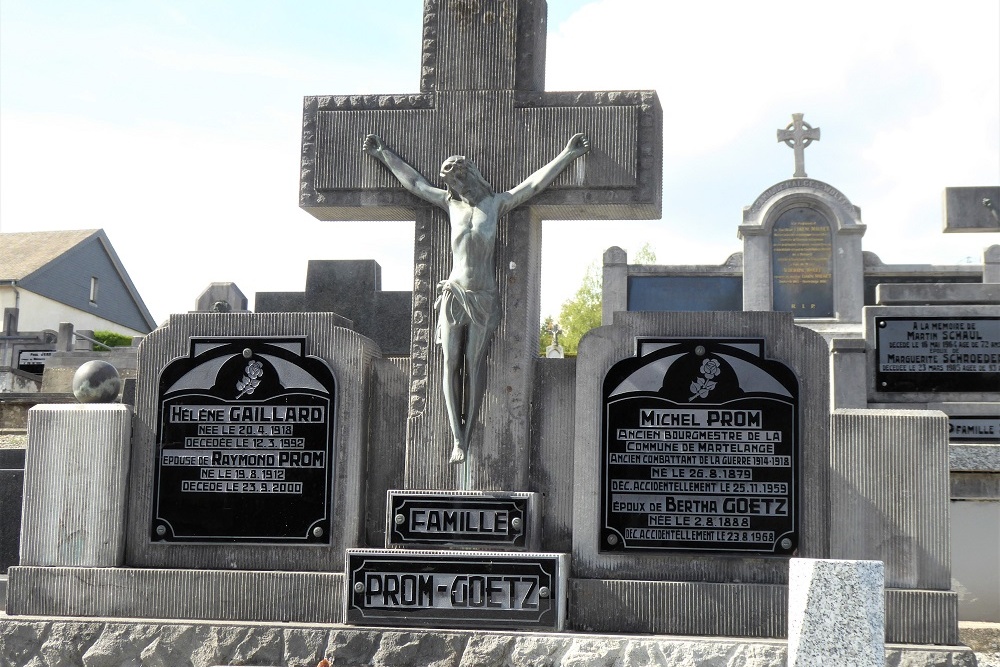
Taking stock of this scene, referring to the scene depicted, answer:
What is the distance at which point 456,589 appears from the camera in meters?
7.48

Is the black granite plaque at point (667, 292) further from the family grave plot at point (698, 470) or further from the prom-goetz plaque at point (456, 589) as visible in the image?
the prom-goetz plaque at point (456, 589)

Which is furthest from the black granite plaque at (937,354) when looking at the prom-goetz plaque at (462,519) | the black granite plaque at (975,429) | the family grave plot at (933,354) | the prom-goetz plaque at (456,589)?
the prom-goetz plaque at (456,589)

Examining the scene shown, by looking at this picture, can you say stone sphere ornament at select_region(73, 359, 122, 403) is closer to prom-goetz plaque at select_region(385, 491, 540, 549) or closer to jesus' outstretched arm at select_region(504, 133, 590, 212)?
prom-goetz plaque at select_region(385, 491, 540, 549)

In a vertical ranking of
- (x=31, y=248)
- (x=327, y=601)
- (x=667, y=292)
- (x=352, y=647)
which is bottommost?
(x=352, y=647)

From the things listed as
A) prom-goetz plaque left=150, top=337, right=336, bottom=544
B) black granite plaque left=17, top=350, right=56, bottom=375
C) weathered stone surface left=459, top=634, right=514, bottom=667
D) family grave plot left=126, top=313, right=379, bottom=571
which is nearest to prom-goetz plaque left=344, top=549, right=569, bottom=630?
weathered stone surface left=459, top=634, right=514, bottom=667

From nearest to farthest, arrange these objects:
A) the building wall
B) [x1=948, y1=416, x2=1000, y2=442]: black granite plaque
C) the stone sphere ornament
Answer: the stone sphere ornament < [x1=948, y1=416, x2=1000, y2=442]: black granite plaque < the building wall

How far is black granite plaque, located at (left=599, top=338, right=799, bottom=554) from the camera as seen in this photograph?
7.63 metres

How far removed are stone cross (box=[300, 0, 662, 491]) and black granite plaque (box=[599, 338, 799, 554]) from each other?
28.3 inches

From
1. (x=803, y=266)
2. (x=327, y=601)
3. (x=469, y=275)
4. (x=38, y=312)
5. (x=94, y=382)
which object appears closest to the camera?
(x=327, y=601)

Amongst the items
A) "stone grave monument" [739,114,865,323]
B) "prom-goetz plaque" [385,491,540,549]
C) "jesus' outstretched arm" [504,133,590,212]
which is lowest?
"prom-goetz plaque" [385,491,540,549]

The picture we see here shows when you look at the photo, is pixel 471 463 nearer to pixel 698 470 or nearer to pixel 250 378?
pixel 698 470

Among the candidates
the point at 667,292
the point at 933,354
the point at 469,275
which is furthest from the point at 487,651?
the point at 667,292

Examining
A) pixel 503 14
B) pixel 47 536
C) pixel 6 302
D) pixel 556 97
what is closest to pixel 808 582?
pixel 556 97

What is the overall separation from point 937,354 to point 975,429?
39.2 inches
